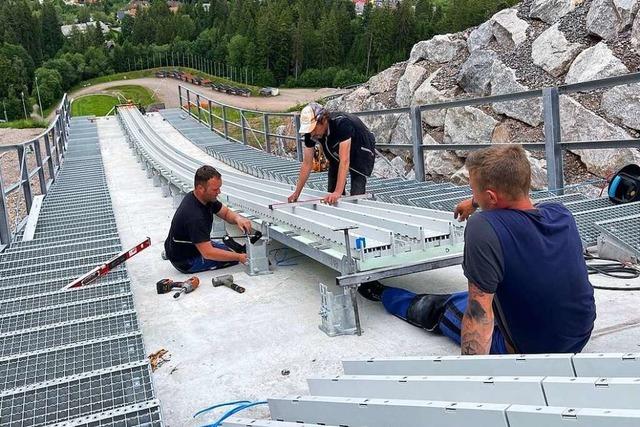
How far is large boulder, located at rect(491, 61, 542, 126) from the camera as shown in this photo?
41.9 feet

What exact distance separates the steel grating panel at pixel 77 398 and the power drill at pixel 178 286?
1760mm

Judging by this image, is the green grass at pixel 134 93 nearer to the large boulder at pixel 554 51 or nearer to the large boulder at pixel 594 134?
the large boulder at pixel 554 51

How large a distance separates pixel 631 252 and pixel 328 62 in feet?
273

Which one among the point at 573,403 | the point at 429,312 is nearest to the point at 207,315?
the point at 429,312

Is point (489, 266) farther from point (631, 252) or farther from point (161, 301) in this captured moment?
point (161, 301)

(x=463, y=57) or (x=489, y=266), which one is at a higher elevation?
(x=463, y=57)

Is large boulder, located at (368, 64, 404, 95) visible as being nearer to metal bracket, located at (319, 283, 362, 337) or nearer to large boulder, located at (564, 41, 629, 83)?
large boulder, located at (564, 41, 629, 83)

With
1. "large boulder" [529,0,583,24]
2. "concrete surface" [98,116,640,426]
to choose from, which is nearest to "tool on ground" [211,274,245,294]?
"concrete surface" [98,116,640,426]

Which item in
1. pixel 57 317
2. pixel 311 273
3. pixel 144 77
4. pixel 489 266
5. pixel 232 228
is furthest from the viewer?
pixel 144 77

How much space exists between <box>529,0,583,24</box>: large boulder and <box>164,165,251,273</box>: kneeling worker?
1278cm

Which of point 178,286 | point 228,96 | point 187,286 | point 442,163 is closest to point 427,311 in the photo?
point 187,286

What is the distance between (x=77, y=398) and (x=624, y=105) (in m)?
11.3

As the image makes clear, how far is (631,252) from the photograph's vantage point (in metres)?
3.98

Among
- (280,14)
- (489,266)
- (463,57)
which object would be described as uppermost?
(280,14)
